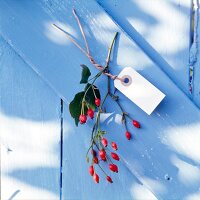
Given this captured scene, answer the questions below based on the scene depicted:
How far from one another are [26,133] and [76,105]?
24cm

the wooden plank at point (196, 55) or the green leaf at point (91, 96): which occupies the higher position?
the wooden plank at point (196, 55)

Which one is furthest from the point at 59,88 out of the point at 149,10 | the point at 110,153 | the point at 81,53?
the point at 149,10

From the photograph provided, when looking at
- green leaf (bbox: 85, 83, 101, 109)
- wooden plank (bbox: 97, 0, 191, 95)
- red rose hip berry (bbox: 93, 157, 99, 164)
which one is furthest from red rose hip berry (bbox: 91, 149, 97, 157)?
wooden plank (bbox: 97, 0, 191, 95)

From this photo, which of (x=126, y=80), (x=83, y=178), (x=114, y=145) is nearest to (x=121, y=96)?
(x=126, y=80)

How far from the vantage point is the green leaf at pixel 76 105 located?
4.62 ft

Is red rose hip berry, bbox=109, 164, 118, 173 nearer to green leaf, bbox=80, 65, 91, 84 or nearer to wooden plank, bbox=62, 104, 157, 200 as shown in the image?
wooden plank, bbox=62, 104, 157, 200

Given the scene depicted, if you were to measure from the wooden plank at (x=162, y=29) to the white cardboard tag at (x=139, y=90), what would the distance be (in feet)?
0.23

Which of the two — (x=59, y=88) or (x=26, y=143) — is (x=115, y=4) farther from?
(x=26, y=143)

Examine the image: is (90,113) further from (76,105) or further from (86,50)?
(86,50)

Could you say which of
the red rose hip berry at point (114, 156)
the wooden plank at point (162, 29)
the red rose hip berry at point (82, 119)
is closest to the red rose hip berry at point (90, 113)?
the red rose hip berry at point (82, 119)

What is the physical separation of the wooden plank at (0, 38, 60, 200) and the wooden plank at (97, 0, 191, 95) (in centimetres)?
31

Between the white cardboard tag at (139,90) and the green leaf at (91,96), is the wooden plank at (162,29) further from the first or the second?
the green leaf at (91,96)

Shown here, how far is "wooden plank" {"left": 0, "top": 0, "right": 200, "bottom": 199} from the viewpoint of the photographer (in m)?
1.42

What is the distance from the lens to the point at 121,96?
1466 millimetres
